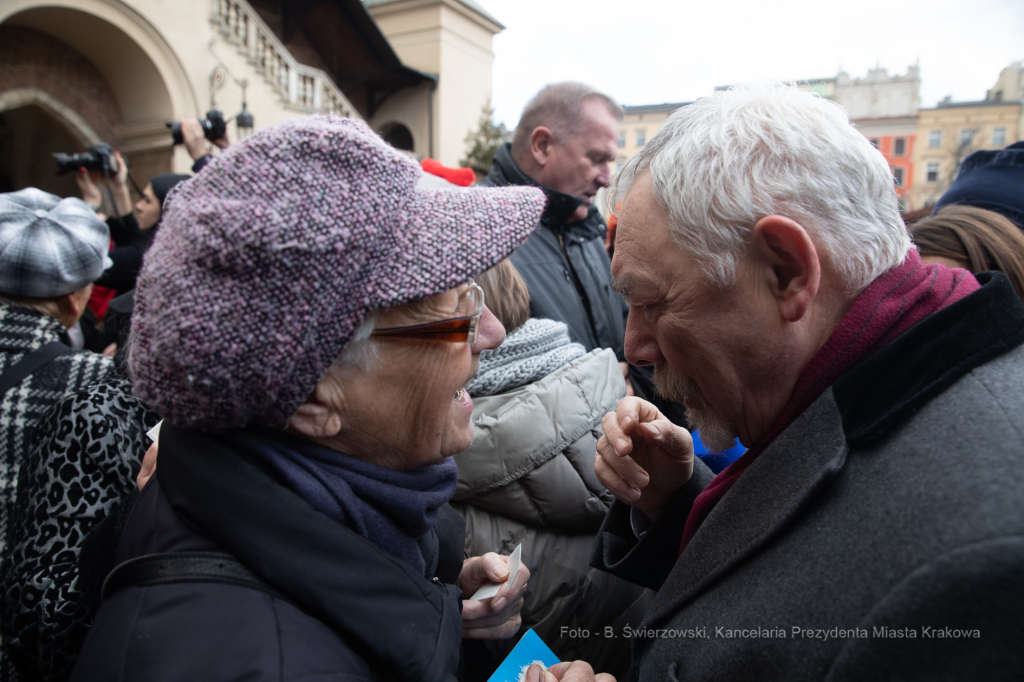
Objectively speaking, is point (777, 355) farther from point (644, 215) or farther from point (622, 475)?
point (622, 475)

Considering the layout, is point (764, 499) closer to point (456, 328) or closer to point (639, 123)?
point (456, 328)

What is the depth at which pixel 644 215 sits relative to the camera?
1346mm

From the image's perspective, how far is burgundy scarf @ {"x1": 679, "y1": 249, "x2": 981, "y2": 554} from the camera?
1.13 meters

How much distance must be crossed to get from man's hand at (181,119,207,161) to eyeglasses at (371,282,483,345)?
3.86m

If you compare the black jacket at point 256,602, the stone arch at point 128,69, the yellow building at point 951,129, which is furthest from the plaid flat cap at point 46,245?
the yellow building at point 951,129

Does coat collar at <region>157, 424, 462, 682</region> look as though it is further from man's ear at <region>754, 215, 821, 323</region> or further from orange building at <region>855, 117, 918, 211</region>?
orange building at <region>855, 117, 918, 211</region>

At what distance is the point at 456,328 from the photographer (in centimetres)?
115

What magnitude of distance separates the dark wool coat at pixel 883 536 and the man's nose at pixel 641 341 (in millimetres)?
387

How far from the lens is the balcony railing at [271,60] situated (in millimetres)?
11352

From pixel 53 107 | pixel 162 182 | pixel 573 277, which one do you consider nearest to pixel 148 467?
pixel 573 277

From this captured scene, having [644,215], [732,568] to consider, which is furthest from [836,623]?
[644,215]

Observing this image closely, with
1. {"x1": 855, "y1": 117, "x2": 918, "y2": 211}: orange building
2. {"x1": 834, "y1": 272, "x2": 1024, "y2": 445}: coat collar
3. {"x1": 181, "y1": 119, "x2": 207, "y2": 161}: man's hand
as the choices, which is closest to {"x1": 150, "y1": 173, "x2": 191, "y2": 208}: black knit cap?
{"x1": 181, "y1": 119, "x2": 207, "y2": 161}: man's hand

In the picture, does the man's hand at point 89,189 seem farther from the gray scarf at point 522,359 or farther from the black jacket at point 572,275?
the gray scarf at point 522,359

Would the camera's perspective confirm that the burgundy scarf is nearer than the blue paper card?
Yes
